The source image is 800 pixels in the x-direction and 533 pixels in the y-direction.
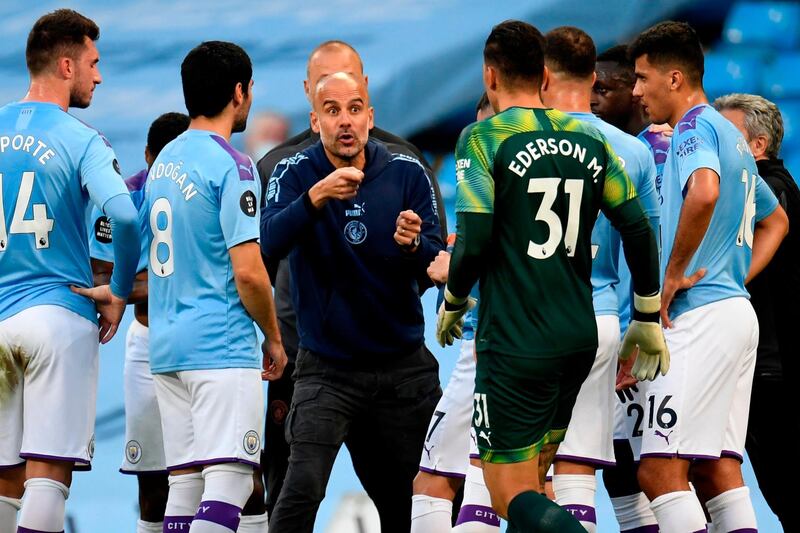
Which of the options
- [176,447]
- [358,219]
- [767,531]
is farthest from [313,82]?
[767,531]

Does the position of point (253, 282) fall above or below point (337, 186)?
below

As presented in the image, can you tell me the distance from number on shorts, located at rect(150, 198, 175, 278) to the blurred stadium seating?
4.16 m

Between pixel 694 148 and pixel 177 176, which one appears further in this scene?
pixel 694 148

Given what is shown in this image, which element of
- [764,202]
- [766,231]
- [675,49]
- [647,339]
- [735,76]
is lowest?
[647,339]

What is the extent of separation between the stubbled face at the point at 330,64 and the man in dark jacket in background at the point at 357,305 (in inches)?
40.0

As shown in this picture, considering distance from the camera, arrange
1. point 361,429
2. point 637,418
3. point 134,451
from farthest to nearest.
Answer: point 134,451
point 637,418
point 361,429

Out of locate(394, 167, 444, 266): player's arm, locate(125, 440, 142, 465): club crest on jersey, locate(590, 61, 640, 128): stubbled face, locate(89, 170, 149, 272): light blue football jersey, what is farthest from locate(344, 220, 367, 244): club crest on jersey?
locate(590, 61, 640, 128): stubbled face

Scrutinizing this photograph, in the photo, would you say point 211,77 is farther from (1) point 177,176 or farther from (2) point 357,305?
(2) point 357,305

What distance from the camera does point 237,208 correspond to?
4953 mm

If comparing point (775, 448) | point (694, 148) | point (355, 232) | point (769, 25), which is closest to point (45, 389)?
point (355, 232)

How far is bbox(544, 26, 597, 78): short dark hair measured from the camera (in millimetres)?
5207

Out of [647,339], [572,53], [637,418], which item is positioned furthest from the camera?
[637,418]

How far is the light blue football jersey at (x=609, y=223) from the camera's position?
514 centimetres

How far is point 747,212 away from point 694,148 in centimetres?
42
